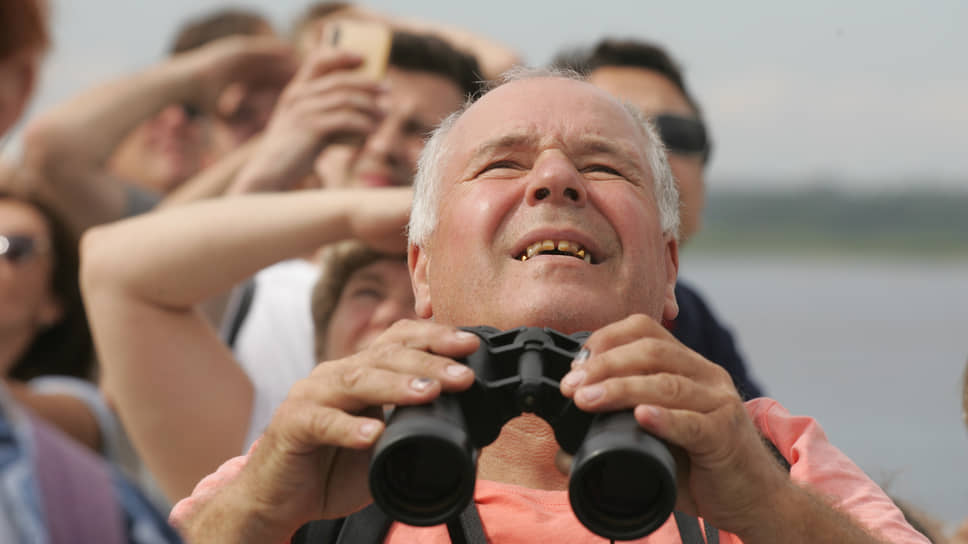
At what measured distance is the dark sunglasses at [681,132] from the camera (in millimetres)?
4203

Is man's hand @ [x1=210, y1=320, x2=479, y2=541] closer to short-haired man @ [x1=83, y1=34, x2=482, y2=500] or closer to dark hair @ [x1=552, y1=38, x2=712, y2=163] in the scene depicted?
short-haired man @ [x1=83, y1=34, x2=482, y2=500]

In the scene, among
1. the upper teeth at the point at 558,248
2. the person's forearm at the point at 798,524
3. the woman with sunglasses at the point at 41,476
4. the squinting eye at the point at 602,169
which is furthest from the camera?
the squinting eye at the point at 602,169

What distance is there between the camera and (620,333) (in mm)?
1757

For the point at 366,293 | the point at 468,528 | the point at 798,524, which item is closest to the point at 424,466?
the point at 468,528

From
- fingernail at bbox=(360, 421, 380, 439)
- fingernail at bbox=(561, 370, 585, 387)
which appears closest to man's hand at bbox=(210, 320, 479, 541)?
fingernail at bbox=(360, 421, 380, 439)

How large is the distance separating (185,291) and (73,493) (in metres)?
2.22

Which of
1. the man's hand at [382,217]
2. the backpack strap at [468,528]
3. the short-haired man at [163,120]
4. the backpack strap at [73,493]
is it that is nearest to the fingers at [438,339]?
the backpack strap at [468,528]

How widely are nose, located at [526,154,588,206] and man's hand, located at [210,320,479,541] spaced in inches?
26.8

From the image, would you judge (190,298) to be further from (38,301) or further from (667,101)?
(667,101)

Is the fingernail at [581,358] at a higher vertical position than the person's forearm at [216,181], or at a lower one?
higher

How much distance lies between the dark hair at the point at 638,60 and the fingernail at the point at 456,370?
116 inches

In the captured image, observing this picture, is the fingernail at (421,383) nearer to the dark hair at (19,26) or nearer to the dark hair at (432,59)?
the dark hair at (19,26)

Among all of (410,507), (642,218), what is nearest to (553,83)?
(642,218)

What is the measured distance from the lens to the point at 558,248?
2369 millimetres
